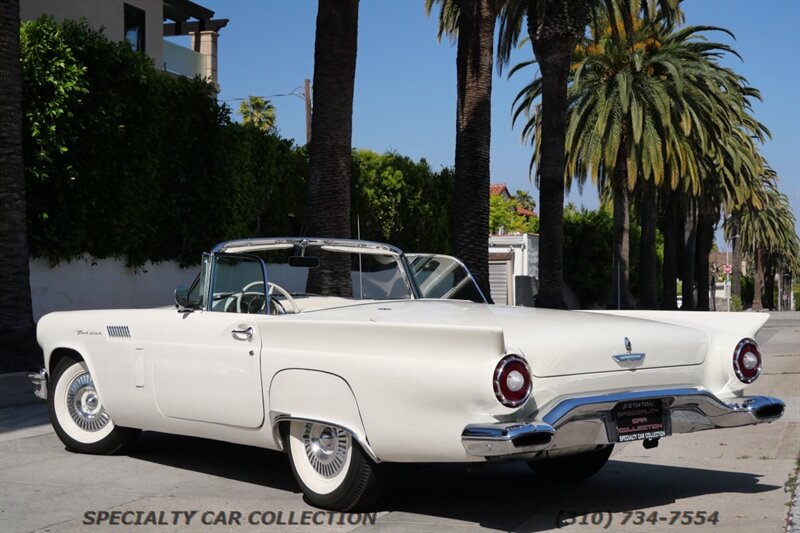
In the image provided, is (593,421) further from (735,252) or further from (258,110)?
(735,252)

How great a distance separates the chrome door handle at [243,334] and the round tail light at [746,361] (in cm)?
282

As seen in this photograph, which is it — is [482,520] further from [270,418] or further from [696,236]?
[696,236]

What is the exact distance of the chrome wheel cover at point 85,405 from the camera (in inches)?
312

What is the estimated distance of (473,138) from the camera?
1944cm

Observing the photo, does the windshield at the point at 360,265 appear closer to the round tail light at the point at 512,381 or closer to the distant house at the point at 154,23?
the round tail light at the point at 512,381

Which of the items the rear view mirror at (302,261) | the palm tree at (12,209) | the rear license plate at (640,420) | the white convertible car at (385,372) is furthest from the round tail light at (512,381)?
the palm tree at (12,209)

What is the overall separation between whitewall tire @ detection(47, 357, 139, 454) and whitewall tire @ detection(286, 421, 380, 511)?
215cm

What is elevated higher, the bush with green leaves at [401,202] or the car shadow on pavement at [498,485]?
the bush with green leaves at [401,202]

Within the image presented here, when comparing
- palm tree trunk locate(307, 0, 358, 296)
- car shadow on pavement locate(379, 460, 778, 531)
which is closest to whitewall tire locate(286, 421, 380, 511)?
car shadow on pavement locate(379, 460, 778, 531)

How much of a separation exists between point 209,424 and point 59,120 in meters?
11.5

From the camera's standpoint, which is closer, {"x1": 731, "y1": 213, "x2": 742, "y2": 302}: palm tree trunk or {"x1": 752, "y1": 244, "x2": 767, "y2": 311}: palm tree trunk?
{"x1": 731, "y1": 213, "x2": 742, "y2": 302}: palm tree trunk

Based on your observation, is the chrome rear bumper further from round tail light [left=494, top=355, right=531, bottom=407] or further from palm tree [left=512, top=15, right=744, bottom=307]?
palm tree [left=512, top=15, right=744, bottom=307]

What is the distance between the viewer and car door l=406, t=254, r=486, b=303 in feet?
25.6

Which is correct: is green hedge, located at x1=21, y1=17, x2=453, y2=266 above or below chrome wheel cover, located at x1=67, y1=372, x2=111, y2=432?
above
